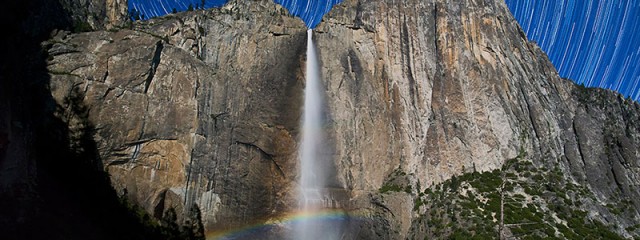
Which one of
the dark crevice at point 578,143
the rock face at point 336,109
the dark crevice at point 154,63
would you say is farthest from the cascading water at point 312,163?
the dark crevice at point 578,143

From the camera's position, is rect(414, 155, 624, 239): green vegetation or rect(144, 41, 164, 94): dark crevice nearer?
rect(414, 155, 624, 239): green vegetation

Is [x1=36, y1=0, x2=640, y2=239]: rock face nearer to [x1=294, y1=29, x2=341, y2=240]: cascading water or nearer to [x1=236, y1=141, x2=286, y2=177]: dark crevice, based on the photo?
[x1=236, y1=141, x2=286, y2=177]: dark crevice

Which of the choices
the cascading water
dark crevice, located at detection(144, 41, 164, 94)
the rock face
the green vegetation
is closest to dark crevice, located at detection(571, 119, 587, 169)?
the rock face

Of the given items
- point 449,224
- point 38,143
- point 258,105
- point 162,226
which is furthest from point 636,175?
point 38,143

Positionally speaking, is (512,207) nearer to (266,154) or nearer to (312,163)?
(312,163)

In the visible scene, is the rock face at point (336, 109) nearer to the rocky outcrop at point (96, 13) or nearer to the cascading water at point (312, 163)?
the cascading water at point (312, 163)

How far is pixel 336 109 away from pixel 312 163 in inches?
224

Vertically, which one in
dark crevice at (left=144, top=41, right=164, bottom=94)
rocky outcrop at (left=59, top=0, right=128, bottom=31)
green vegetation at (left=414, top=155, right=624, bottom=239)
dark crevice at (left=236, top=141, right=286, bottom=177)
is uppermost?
rocky outcrop at (left=59, top=0, right=128, bottom=31)

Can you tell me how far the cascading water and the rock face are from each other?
990mm

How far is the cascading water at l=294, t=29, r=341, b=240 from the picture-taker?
46.2 metres

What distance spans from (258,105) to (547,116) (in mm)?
30388

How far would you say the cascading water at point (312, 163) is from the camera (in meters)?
46.2

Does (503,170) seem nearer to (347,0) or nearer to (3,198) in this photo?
(347,0)

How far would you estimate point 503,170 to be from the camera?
4825 cm
